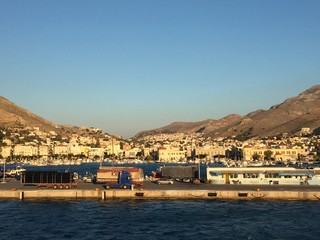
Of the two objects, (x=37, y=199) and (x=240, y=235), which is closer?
(x=240, y=235)

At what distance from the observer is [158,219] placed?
1997 inches

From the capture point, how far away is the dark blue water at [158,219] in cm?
4409

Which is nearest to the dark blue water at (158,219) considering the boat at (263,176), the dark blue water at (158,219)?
the dark blue water at (158,219)

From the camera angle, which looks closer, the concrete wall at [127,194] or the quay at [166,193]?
the quay at [166,193]

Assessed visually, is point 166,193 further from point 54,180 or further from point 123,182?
point 54,180

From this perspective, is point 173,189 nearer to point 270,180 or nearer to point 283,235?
point 270,180

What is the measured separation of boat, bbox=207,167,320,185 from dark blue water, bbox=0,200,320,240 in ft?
44.0

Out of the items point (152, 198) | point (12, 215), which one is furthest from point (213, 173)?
point (12, 215)

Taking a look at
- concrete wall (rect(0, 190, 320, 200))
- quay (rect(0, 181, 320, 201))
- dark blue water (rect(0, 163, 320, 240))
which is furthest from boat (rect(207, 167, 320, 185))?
dark blue water (rect(0, 163, 320, 240))

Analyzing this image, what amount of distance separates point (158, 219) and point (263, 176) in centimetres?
3042

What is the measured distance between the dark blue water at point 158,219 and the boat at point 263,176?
13.4 m

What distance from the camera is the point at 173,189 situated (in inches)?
2630

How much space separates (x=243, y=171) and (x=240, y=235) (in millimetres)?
33282

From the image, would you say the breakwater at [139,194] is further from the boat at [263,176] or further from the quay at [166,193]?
the boat at [263,176]
